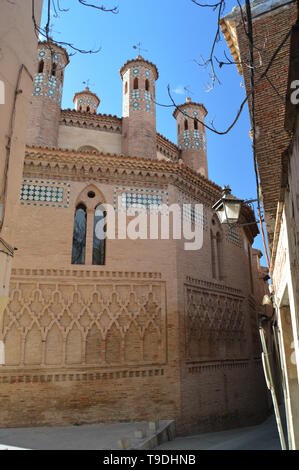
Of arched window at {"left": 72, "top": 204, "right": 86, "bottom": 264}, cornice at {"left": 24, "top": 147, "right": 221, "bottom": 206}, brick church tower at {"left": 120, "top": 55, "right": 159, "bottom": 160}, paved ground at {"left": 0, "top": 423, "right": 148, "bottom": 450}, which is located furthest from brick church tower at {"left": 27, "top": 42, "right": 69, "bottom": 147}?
paved ground at {"left": 0, "top": 423, "right": 148, "bottom": 450}

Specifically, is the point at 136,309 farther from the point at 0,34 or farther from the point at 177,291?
the point at 0,34

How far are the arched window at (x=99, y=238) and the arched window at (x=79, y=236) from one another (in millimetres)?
280

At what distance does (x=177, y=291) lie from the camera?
9070 mm

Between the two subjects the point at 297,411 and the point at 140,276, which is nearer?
the point at 297,411

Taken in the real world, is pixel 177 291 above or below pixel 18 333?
above

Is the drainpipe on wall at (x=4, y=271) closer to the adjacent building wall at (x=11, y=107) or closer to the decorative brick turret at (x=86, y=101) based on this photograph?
the adjacent building wall at (x=11, y=107)

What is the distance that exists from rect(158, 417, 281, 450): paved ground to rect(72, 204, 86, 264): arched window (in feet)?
15.0

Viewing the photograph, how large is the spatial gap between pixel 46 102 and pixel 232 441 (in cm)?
1177

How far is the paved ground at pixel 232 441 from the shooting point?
710cm

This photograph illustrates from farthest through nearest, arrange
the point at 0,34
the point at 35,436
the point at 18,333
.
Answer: the point at 18,333 < the point at 35,436 < the point at 0,34

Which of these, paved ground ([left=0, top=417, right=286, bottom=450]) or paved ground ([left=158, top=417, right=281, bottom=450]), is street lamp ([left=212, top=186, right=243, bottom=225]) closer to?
paved ground ([left=0, top=417, right=286, bottom=450])

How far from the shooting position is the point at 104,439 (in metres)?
6.61

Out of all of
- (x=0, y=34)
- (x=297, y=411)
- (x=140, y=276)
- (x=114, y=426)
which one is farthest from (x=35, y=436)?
(x=0, y=34)
